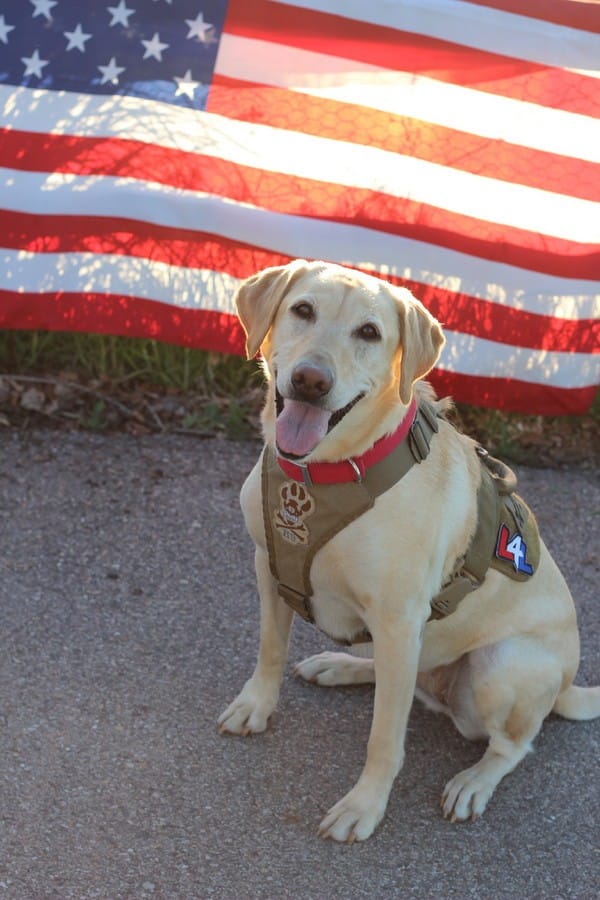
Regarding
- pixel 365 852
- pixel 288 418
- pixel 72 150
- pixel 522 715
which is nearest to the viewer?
pixel 288 418

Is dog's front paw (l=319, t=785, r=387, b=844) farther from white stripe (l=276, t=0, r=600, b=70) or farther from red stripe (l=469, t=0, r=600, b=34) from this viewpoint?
red stripe (l=469, t=0, r=600, b=34)

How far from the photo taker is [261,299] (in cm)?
325

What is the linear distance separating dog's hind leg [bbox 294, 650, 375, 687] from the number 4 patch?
0.77m

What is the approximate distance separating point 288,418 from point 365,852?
1330 millimetres

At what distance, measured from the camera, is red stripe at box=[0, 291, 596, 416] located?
5434 mm

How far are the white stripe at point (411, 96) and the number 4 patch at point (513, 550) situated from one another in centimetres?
252

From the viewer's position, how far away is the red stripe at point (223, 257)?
532cm

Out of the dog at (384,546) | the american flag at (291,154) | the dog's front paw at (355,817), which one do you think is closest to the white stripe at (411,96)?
the american flag at (291,154)

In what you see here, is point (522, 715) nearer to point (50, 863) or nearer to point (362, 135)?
point (50, 863)

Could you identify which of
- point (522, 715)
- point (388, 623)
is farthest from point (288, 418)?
point (522, 715)

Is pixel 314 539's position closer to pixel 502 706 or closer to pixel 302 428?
pixel 302 428

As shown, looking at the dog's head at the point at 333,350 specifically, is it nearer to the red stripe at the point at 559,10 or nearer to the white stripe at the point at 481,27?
the white stripe at the point at 481,27

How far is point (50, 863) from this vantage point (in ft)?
10.1

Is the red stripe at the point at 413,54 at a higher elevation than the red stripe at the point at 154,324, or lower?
higher
